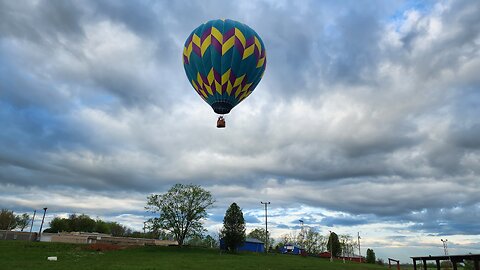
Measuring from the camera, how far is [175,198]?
279 feet

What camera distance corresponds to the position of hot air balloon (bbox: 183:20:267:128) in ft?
101

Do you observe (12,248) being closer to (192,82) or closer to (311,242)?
(192,82)

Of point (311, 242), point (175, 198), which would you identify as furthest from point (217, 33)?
point (311, 242)

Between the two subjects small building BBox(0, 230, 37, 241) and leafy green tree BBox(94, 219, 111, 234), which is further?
leafy green tree BBox(94, 219, 111, 234)

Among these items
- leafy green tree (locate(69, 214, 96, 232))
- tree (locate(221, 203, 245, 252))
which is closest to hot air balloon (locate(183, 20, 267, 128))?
tree (locate(221, 203, 245, 252))

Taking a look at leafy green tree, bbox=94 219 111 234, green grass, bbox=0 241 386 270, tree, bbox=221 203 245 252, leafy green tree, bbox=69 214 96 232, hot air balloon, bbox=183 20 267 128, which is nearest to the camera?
hot air balloon, bbox=183 20 267 128

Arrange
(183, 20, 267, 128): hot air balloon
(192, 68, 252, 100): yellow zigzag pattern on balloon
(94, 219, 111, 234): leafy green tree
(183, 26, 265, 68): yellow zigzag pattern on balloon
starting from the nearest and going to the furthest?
(183, 26, 265, 68): yellow zigzag pattern on balloon → (183, 20, 267, 128): hot air balloon → (192, 68, 252, 100): yellow zigzag pattern on balloon → (94, 219, 111, 234): leafy green tree

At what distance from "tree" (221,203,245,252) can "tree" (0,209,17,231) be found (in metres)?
102

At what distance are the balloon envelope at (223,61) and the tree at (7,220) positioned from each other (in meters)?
135

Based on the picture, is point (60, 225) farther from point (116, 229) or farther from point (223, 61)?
point (223, 61)

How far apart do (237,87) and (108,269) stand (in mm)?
19493

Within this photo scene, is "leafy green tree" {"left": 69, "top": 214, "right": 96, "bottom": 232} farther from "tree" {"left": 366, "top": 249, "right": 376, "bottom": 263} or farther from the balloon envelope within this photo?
the balloon envelope

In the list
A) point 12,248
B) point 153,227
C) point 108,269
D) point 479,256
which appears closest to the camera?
point 479,256

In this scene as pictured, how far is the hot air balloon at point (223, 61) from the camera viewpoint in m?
30.7
